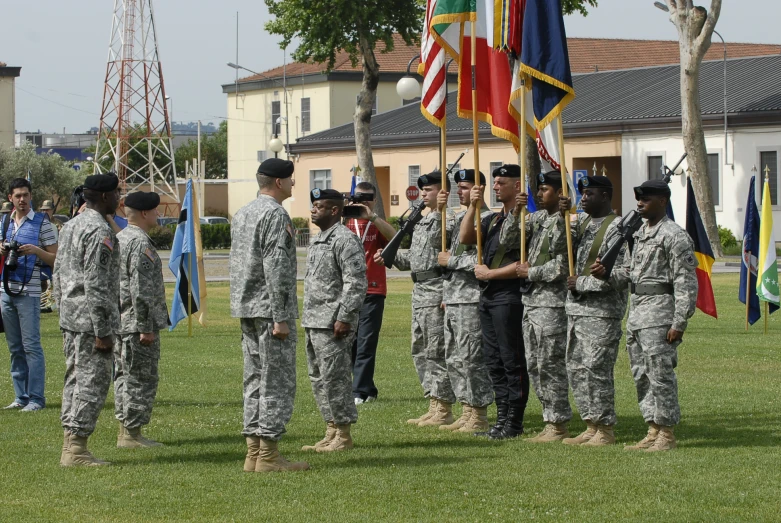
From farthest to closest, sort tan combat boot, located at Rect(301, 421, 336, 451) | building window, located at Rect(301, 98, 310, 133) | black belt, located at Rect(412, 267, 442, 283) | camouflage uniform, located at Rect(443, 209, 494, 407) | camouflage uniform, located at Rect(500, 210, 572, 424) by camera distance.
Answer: building window, located at Rect(301, 98, 310, 133)
black belt, located at Rect(412, 267, 442, 283)
camouflage uniform, located at Rect(443, 209, 494, 407)
camouflage uniform, located at Rect(500, 210, 572, 424)
tan combat boot, located at Rect(301, 421, 336, 451)

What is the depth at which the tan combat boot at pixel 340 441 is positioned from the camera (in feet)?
31.2

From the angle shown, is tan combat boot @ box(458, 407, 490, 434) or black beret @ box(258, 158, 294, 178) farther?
tan combat boot @ box(458, 407, 490, 434)

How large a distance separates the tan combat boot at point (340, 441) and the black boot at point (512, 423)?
1299 mm

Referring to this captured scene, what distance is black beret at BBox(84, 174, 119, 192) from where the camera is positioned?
9117 millimetres

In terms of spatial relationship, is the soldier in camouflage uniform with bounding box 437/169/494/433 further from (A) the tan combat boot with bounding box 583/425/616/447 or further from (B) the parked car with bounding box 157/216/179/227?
(B) the parked car with bounding box 157/216/179/227

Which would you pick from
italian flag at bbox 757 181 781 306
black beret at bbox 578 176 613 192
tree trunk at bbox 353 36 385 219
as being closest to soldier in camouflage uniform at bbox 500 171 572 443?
black beret at bbox 578 176 613 192

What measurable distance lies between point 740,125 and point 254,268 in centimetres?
3665

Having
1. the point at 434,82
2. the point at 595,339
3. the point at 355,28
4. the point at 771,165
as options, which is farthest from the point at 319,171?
the point at 595,339

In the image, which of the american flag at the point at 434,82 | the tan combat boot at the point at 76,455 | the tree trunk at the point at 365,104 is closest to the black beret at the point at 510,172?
the american flag at the point at 434,82

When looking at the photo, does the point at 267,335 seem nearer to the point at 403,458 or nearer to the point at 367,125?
the point at 403,458

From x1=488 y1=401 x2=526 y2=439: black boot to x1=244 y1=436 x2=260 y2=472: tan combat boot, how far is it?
2288mm

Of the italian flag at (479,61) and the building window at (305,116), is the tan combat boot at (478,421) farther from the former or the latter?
the building window at (305,116)

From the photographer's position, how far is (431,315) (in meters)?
11.0

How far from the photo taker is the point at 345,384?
942 centimetres
